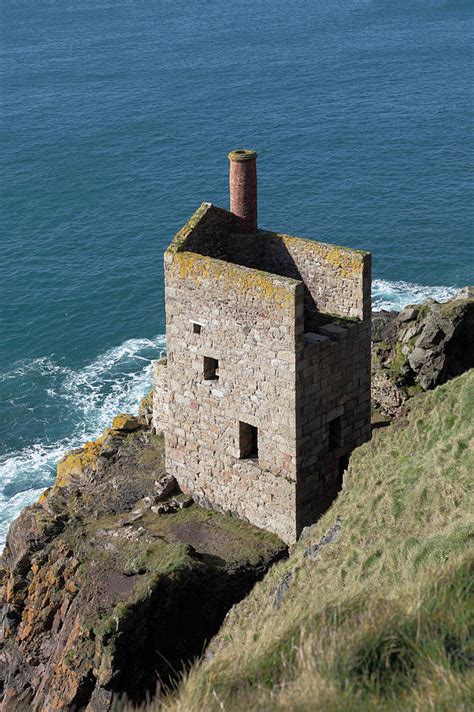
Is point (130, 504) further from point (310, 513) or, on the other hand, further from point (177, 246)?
point (177, 246)

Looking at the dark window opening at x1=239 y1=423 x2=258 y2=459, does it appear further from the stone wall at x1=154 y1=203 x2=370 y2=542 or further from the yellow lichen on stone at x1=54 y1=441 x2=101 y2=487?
the yellow lichen on stone at x1=54 y1=441 x2=101 y2=487

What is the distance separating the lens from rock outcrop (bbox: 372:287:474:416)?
3728 cm

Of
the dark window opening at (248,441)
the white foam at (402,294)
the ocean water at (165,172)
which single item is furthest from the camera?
the white foam at (402,294)

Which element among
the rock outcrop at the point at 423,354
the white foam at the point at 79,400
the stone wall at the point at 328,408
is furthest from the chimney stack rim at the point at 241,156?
the white foam at the point at 79,400

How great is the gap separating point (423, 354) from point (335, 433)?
327 inches

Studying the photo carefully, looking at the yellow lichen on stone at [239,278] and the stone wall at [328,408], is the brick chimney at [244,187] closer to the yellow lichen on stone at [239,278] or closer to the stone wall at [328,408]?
the yellow lichen on stone at [239,278]

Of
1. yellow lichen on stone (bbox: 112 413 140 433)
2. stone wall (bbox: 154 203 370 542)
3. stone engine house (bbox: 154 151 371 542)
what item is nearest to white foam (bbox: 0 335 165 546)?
yellow lichen on stone (bbox: 112 413 140 433)

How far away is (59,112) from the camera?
105000 mm

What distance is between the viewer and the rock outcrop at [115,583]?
88.8 feet

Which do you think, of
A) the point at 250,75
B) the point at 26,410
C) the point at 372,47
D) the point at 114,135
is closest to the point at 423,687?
the point at 26,410

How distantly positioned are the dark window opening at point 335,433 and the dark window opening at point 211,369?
378cm

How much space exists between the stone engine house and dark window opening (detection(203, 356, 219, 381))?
4 cm

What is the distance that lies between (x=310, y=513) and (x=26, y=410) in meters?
30.2

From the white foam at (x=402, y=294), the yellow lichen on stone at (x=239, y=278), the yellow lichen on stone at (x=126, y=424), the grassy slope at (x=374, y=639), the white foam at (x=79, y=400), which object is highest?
the yellow lichen on stone at (x=239, y=278)
